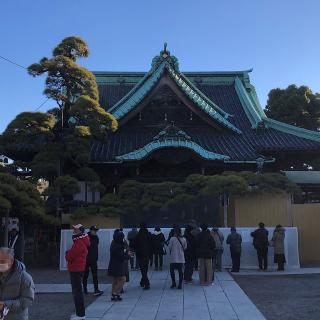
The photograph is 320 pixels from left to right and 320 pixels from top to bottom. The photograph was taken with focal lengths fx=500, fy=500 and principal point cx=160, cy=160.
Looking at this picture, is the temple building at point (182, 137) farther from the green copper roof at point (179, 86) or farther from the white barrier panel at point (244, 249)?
the white barrier panel at point (244, 249)

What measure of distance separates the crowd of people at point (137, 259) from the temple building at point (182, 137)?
470 cm

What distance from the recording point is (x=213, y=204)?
→ 20.6m

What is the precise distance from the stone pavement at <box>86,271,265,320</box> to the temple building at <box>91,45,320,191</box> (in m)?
8.21

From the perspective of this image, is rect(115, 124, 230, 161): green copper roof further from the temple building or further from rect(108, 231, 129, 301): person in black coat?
rect(108, 231, 129, 301): person in black coat

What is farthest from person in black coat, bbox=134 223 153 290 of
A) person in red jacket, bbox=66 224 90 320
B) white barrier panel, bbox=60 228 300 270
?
white barrier panel, bbox=60 228 300 270

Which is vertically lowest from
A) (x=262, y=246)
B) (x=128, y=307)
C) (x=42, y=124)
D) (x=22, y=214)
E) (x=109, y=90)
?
(x=128, y=307)

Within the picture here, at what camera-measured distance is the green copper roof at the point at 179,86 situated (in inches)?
905

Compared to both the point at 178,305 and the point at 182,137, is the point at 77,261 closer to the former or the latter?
the point at 178,305

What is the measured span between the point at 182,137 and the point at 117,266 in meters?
10.2

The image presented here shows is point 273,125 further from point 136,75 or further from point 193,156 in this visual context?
point 136,75

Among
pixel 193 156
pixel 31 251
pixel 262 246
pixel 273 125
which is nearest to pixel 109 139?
pixel 193 156

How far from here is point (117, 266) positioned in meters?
10.9

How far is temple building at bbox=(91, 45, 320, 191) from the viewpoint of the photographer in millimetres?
20594

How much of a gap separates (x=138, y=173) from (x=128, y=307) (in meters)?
11.5
